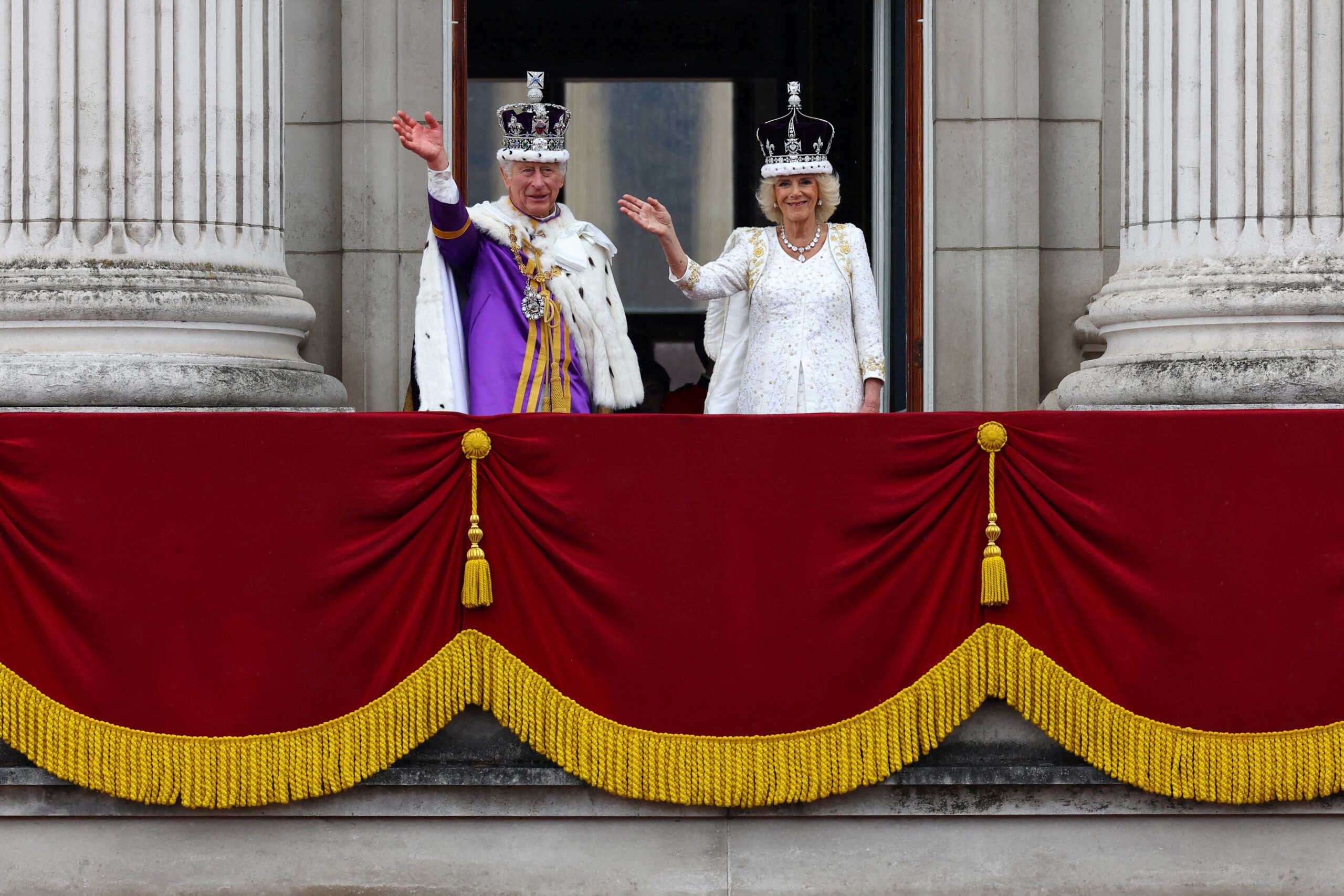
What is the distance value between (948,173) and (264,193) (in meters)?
3.51

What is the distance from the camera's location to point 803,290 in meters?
6.54

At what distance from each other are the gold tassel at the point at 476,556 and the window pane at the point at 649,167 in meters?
6.49

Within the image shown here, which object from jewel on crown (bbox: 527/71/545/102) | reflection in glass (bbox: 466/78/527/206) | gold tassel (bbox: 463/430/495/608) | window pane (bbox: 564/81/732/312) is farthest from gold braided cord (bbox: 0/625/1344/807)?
window pane (bbox: 564/81/732/312)

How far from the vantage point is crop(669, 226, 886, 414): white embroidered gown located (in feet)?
21.5

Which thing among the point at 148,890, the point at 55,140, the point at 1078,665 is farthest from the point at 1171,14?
the point at 148,890

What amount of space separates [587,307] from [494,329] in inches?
14.6

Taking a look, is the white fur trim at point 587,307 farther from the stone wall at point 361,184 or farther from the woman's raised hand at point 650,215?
the stone wall at point 361,184

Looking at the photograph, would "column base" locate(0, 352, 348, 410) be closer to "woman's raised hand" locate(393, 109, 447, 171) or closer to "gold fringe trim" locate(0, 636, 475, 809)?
"woman's raised hand" locate(393, 109, 447, 171)

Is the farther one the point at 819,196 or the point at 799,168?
the point at 819,196

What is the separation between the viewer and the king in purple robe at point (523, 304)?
630 centimetres

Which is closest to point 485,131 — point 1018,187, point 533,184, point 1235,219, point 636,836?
point 1018,187

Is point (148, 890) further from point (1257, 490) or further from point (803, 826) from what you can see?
point (1257, 490)

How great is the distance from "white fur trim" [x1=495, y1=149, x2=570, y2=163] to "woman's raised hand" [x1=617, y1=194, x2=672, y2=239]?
49 cm

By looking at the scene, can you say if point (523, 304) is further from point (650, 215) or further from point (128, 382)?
point (128, 382)
